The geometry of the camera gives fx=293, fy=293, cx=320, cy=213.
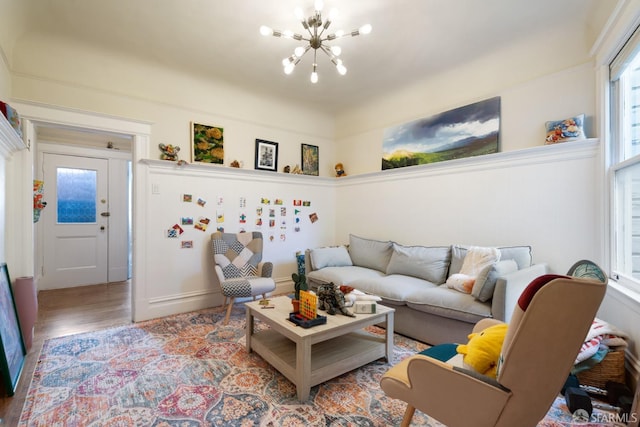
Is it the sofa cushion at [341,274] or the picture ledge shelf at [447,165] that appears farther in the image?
the sofa cushion at [341,274]

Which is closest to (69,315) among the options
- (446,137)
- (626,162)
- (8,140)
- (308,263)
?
(8,140)

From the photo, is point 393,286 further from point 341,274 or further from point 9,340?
point 9,340

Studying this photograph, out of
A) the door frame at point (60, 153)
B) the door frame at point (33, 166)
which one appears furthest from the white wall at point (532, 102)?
the door frame at point (60, 153)

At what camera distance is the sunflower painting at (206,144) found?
3.54 meters

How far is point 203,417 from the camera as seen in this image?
5.42 ft

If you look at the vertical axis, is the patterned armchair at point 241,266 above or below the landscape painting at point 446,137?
below

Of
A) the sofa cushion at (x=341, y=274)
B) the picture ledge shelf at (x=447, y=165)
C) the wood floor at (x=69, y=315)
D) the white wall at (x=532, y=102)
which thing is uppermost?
the white wall at (x=532, y=102)

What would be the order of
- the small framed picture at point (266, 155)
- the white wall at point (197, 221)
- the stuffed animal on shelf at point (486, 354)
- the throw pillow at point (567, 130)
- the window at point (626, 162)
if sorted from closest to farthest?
the stuffed animal on shelf at point (486, 354)
the window at point (626, 162)
the throw pillow at point (567, 130)
the white wall at point (197, 221)
the small framed picture at point (266, 155)

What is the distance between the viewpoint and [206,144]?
143 inches

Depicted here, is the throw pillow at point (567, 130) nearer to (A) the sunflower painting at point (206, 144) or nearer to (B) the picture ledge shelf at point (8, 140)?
(A) the sunflower painting at point (206, 144)

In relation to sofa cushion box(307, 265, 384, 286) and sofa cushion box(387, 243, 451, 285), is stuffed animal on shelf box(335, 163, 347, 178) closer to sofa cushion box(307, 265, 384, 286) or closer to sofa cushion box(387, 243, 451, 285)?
sofa cushion box(307, 265, 384, 286)

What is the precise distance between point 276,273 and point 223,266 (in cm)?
96

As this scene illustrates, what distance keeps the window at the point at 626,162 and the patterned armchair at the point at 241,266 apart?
3.00 metres

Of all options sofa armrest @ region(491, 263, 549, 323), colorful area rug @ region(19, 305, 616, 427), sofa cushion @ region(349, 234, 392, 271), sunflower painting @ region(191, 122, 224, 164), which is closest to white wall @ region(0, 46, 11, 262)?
colorful area rug @ region(19, 305, 616, 427)
